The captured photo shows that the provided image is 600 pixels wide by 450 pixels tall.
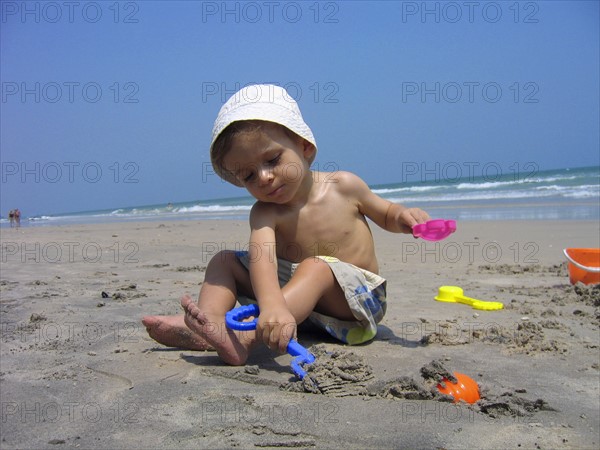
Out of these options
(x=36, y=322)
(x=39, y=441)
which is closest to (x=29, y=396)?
(x=39, y=441)

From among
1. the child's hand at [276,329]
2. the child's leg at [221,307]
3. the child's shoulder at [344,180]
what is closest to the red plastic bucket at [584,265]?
the child's shoulder at [344,180]

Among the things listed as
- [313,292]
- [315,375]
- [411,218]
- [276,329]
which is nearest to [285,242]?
[313,292]

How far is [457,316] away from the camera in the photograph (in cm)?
326

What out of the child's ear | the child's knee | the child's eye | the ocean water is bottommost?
the ocean water

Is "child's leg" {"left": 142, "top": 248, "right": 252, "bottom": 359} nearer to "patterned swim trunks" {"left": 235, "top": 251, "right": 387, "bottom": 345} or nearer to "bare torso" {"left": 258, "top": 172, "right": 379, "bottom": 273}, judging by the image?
"patterned swim trunks" {"left": 235, "top": 251, "right": 387, "bottom": 345}

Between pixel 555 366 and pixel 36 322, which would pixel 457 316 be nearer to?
pixel 555 366

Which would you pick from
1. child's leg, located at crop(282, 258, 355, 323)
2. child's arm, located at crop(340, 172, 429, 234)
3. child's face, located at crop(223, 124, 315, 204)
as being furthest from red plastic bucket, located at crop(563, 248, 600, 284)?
child's face, located at crop(223, 124, 315, 204)

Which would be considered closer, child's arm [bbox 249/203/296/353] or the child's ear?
child's arm [bbox 249/203/296/353]

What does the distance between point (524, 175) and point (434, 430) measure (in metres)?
31.5

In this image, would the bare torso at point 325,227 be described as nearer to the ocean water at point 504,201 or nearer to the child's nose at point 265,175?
the child's nose at point 265,175

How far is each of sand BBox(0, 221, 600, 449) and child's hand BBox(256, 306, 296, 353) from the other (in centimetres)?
12

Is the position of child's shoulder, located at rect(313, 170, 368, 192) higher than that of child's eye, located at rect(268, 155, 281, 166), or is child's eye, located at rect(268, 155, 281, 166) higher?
child's eye, located at rect(268, 155, 281, 166)

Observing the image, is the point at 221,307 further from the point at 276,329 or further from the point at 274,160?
the point at 274,160

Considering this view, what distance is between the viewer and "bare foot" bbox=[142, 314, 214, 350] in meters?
2.43
